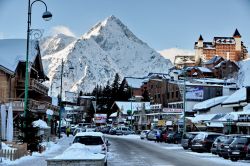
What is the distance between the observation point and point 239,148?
103 ft

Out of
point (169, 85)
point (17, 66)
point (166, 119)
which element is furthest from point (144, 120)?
point (17, 66)

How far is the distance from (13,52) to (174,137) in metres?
22.3

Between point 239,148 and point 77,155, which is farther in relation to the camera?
point 239,148

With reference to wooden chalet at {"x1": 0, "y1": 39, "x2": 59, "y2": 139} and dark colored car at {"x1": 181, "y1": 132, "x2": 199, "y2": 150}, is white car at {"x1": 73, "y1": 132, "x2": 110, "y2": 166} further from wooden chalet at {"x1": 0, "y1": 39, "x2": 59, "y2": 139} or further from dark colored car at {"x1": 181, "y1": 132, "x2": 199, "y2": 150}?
wooden chalet at {"x1": 0, "y1": 39, "x2": 59, "y2": 139}

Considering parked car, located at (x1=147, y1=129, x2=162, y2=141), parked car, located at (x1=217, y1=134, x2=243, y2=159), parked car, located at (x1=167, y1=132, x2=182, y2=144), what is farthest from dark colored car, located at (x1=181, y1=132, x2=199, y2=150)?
parked car, located at (x1=147, y1=129, x2=162, y2=141)

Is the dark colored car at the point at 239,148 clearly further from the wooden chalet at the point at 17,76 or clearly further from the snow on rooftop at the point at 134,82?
the snow on rooftop at the point at 134,82

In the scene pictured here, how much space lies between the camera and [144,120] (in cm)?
11162

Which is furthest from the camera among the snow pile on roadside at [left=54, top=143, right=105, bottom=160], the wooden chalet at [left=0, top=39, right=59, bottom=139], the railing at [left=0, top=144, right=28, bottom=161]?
the wooden chalet at [left=0, top=39, right=59, bottom=139]

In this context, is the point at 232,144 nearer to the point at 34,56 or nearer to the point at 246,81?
the point at 34,56

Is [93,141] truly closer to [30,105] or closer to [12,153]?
[12,153]

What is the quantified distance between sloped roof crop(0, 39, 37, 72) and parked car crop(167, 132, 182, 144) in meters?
19.6

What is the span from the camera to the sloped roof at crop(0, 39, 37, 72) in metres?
54.9

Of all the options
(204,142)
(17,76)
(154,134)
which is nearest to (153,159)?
(204,142)

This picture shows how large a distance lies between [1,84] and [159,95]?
248ft
